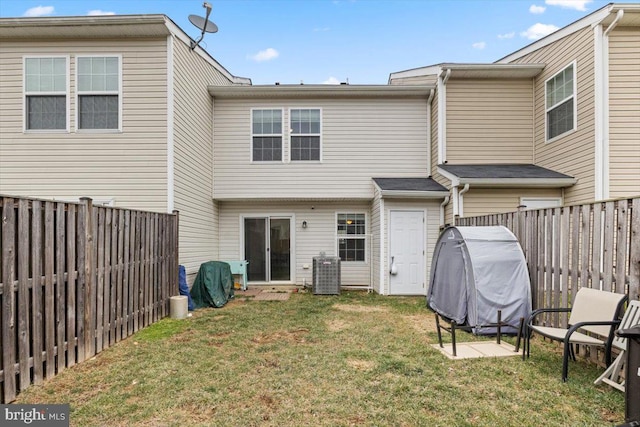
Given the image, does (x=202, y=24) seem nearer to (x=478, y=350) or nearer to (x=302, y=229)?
(x=302, y=229)

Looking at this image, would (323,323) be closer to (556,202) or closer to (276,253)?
(276,253)

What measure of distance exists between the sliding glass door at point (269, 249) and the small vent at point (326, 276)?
1.32m

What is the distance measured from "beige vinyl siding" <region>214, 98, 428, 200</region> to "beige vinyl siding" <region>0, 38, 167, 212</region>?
239 centimetres

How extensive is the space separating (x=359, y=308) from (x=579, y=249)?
13.2ft

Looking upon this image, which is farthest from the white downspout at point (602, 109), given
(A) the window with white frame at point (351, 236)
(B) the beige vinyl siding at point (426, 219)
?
(A) the window with white frame at point (351, 236)

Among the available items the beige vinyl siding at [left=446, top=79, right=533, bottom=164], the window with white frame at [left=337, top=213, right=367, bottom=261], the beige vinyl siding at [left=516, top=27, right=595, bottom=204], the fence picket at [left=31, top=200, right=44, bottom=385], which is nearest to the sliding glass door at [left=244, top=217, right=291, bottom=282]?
the window with white frame at [left=337, top=213, right=367, bottom=261]

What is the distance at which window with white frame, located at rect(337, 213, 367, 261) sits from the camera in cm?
954

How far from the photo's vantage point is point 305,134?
30.4 feet

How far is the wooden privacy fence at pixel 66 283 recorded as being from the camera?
9.77 ft

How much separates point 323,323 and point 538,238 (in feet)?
12.1

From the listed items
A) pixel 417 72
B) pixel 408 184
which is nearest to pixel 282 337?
pixel 408 184

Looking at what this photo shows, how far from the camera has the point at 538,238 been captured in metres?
4.90

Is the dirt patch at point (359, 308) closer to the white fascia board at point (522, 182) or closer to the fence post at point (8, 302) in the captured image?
the white fascia board at point (522, 182)

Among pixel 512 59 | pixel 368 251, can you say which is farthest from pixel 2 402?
pixel 512 59
